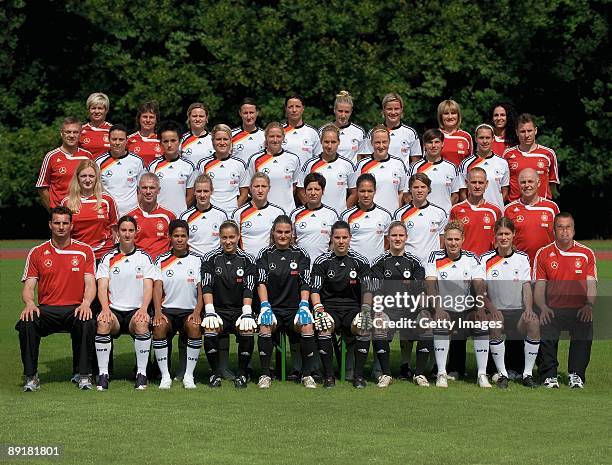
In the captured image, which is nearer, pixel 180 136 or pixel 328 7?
pixel 180 136

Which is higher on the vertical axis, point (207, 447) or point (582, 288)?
point (582, 288)

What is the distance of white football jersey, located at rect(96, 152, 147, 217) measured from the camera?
11.3m

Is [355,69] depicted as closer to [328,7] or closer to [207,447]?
[328,7]

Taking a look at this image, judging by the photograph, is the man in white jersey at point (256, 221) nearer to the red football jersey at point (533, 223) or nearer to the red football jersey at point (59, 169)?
the red football jersey at point (59, 169)

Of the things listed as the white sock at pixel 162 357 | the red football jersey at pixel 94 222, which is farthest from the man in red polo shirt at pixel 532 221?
the red football jersey at pixel 94 222

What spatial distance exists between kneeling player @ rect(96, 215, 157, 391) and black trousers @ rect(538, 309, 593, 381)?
3.25 m

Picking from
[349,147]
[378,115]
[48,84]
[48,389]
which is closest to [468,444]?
[48,389]

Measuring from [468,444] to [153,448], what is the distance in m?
1.93

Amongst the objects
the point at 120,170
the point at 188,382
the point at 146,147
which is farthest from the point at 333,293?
the point at 146,147

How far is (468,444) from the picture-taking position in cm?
776

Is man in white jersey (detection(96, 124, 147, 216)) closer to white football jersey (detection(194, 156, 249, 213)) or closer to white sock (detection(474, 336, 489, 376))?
white football jersey (detection(194, 156, 249, 213))

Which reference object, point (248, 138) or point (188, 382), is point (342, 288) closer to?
point (188, 382)

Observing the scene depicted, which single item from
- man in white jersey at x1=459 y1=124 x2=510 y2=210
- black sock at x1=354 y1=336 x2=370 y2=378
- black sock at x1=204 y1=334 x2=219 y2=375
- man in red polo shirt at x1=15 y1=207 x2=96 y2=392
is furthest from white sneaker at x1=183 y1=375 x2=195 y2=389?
man in white jersey at x1=459 y1=124 x2=510 y2=210

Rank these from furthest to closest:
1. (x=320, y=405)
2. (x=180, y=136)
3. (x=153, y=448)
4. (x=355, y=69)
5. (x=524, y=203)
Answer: (x=355, y=69) → (x=180, y=136) → (x=524, y=203) → (x=320, y=405) → (x=153, y=448)
